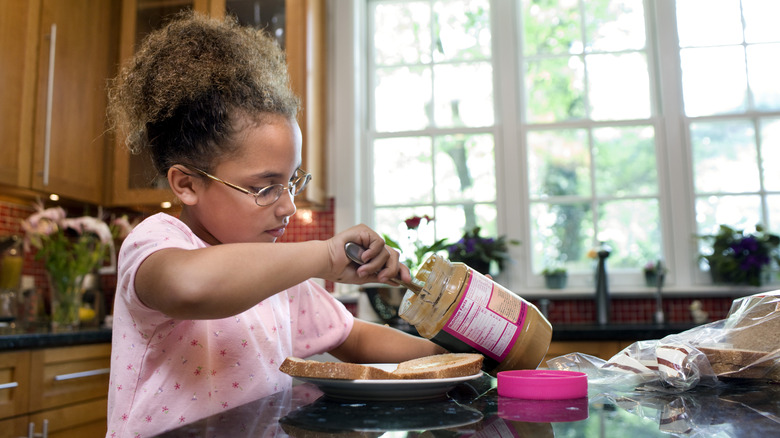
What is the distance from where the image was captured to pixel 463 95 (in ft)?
9.62

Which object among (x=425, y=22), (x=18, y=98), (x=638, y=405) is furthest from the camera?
(x=425, y=22)

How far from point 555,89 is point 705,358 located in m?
2.26

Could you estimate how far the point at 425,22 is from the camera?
119 inches

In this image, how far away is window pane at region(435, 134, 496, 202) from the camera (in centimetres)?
284

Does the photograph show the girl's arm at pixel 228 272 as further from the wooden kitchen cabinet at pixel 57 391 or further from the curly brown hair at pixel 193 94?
the wooden kitchen cabinet at pixel 57 391

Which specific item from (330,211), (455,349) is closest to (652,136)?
(330,211)

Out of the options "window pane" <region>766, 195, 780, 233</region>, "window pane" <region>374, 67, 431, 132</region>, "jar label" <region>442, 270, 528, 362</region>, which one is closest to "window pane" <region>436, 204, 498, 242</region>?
"window pane" <region>374, 67, 431, 132</region>

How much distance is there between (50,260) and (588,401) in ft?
Answer: 7.13

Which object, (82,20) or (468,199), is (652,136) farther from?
(82,20)

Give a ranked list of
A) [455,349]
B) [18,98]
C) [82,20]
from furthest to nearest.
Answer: [82,20]
[18,98]
[455,349]

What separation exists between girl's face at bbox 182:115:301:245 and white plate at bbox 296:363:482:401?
1.04 feet

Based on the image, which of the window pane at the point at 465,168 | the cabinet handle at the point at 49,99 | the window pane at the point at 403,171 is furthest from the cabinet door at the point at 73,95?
the window pane at the point at 465,168

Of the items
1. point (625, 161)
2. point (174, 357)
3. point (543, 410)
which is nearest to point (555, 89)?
point (625, 161)

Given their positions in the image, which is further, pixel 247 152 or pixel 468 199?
pixel 468 199
